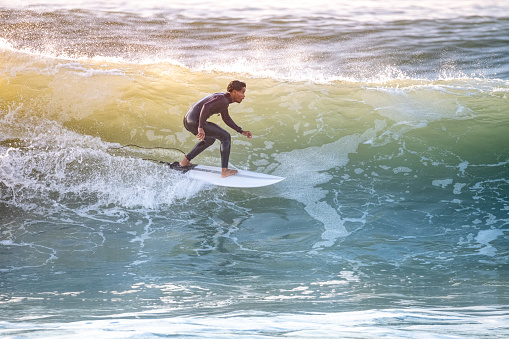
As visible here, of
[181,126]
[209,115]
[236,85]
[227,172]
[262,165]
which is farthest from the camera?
[181,126]

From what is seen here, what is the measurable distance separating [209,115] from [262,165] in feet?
3.51

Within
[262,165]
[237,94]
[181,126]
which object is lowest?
[262,165]

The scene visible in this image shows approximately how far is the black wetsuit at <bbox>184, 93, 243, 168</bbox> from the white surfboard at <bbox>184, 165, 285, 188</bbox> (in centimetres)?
17

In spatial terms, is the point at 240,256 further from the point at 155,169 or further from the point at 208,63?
the point at 208,63

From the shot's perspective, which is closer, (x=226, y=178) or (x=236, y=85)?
(x=236, y=85)

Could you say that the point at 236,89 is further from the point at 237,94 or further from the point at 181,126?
the point at 181,126

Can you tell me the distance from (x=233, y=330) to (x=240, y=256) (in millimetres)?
1658

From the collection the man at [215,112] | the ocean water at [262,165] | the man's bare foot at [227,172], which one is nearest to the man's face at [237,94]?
the man at [215,112]

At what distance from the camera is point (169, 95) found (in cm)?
574

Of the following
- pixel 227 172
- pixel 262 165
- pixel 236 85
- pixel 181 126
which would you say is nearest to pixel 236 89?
pixel 236 85

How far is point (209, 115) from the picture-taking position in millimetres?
3957

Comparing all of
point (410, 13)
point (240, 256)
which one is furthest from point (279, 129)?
point (240, 256)

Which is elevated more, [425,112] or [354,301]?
[425,112]

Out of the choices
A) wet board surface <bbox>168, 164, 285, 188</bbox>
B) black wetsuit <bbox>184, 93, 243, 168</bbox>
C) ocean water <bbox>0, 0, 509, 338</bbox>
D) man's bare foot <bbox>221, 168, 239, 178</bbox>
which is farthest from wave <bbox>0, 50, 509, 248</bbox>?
black wetsuit <bbox>184, 93, 243, 168</bbox>
